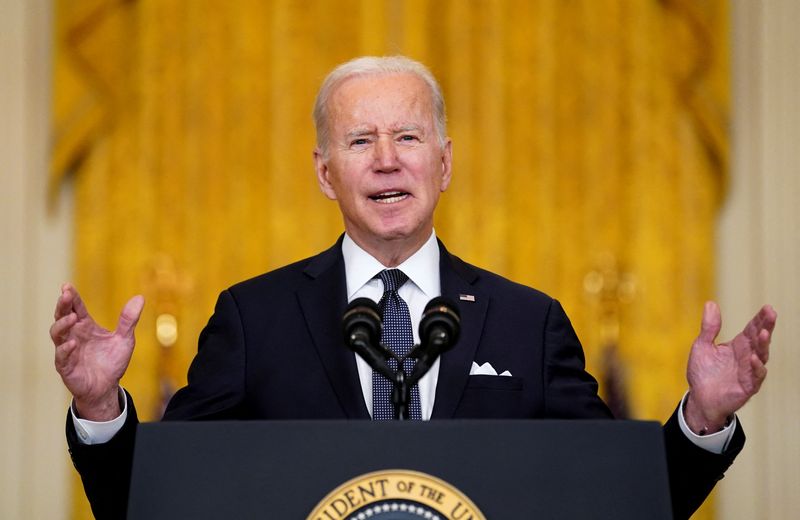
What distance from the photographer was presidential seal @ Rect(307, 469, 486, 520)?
62.0 inches

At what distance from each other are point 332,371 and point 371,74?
0.63 metres

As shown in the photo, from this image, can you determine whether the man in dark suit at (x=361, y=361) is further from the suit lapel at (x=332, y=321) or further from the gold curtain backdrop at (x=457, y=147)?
the gold curtain backdrop at (x=457, y=147)

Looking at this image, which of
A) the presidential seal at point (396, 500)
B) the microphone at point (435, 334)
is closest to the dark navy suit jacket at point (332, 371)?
the microphone at point (435, 334)

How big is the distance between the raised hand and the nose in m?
0.69

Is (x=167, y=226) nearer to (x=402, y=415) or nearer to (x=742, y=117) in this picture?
(x=742, y=117)

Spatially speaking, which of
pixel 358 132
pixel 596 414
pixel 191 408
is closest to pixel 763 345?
pixel 596 414

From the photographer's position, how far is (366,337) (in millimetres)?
1763

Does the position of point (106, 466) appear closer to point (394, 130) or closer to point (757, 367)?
point (394, 130)

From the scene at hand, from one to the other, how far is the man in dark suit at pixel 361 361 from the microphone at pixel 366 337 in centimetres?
44

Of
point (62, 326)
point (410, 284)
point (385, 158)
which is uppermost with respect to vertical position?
point (385, 158)

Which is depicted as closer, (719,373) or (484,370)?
(719,373)

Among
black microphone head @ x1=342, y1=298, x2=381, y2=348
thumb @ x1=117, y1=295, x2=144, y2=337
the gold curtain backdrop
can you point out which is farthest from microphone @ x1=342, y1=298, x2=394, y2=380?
the gold curtain backdrop

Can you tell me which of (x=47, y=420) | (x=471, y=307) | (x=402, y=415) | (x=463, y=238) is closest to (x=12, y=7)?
(x=47, y=420)

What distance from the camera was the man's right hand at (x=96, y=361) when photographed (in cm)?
200
